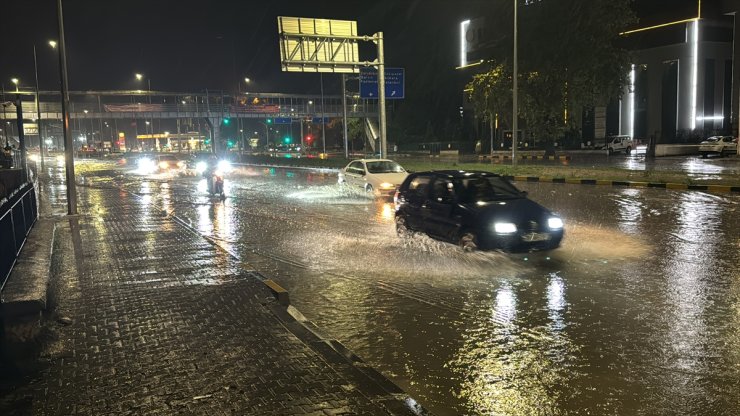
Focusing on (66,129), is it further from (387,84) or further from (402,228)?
(387,84)

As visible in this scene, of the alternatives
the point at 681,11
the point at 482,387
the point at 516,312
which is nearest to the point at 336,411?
the point at 482,387

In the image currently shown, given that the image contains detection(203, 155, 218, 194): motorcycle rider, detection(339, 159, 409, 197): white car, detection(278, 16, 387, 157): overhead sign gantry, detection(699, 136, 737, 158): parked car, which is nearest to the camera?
detection(339, 159, 409, 197): white car

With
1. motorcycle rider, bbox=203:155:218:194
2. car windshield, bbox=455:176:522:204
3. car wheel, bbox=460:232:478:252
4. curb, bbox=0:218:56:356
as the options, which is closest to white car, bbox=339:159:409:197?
motorcycle rider, bbox=203:155:218:194

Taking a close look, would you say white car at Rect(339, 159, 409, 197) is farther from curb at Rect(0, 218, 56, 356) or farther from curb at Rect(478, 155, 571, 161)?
curb at Rect(478, 155, 571, 161)

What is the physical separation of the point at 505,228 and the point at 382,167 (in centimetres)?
1222

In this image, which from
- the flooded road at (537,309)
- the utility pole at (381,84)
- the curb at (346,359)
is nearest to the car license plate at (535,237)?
the flooded road at (537,309)

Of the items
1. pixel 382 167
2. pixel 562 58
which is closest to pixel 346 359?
pixel 382 167

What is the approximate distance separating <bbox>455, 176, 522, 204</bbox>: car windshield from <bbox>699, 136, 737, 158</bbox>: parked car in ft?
130

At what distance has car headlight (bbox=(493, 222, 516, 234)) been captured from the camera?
9.59 m

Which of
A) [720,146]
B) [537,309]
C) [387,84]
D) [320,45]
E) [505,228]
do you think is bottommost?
[537,309]

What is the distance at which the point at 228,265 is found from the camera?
9.71 metres

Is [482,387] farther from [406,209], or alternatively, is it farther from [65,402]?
[406,209]

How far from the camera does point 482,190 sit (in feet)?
35.5

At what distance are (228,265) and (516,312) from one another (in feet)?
16.2
